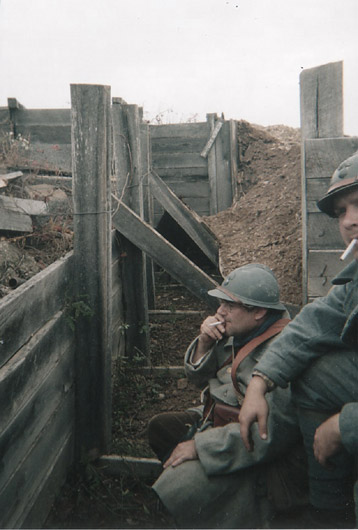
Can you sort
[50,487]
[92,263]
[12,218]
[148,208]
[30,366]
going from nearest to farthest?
[30,366]
[50,487]
[92,263]
[12,218]
[148,208]

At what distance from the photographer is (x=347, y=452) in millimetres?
1582

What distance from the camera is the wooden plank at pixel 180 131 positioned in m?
8.49

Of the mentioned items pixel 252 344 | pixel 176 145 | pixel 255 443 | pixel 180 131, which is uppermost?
pixel 180 131

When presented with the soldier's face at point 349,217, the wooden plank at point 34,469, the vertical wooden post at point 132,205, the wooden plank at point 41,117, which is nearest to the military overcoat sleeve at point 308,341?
the soldier's face at point 349,217

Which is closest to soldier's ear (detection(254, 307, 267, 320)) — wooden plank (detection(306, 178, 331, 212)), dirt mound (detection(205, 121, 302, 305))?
wooden plank (detection(306, 178, 331, 212))

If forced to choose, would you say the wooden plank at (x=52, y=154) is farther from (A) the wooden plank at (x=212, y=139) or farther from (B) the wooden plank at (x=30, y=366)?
(B) the wooden plank at (x=30, y=366)

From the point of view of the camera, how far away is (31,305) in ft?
7.92

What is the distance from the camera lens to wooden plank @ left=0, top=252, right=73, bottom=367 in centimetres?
210

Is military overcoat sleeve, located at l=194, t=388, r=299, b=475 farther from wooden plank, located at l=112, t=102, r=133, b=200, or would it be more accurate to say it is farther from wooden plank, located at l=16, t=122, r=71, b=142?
wooden plank, located at l=16, t=122, r=71, b=142

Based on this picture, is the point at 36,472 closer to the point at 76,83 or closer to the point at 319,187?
the point at 76,83

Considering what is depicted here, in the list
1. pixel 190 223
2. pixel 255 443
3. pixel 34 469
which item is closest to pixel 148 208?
pixel 190 223

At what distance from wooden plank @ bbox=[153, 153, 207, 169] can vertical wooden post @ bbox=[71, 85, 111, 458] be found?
5.52 meters

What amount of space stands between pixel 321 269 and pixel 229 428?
5.35 feet

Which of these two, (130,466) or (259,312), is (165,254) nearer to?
(130,466)
